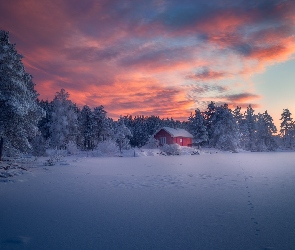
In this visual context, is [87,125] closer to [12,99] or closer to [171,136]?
[171,136]

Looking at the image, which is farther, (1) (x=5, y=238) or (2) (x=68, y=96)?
(2) (x=68, y=96)

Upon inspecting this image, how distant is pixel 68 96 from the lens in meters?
44.5

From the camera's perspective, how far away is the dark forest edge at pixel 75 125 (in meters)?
16.4

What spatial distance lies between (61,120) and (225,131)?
42.1 m

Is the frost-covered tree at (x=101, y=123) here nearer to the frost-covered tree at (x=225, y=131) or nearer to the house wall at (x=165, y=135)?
the house wall at (x=165, y=135)

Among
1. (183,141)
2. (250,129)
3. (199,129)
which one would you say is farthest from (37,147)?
(250,129)

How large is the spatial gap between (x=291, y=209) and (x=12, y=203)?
8504 mm

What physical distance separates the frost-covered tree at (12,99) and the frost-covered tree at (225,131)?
50.8 meters

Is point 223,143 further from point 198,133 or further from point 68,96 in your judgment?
point 68,96

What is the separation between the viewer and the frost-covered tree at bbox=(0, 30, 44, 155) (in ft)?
52.1

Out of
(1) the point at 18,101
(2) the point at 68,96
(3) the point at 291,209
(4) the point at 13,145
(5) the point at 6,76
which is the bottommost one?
(3) the point at 291,209

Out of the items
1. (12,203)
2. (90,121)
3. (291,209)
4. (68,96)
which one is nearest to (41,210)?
(12,203)

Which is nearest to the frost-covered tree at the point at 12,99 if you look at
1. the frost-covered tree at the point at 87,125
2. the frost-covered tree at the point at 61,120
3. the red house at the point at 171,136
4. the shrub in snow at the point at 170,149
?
the frost-covered tree at the point at 61,120

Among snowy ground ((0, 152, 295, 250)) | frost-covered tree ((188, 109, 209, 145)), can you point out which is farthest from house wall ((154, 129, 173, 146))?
snowy ground ((0, 152, 295, 250))
